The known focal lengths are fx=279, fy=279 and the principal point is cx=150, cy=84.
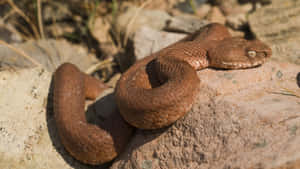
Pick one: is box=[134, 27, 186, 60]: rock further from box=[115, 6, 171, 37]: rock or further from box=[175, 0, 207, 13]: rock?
box=[175, 0, 207, 13]: rock

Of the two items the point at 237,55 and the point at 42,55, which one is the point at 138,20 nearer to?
the point at 42,55

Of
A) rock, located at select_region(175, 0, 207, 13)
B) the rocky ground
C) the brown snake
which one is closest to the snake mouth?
the brown snake

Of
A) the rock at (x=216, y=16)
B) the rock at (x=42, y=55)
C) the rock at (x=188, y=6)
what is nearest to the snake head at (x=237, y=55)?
the rock at (x=216, y=16)

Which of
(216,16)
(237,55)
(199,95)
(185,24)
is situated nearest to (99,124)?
(199,95)

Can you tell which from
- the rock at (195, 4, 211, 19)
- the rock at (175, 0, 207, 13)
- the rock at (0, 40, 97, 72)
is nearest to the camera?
the rock at (0, 40, 97, 72)

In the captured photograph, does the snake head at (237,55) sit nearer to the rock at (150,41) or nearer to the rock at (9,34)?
the rock at (150,41)
